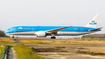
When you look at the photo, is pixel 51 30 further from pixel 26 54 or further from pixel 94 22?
pixel 26 54

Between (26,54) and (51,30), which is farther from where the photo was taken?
(51,30)

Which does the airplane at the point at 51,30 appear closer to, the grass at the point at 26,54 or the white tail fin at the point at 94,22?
the white tail fin at the point at 94,22

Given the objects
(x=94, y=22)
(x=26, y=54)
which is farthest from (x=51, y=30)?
(x=26, y=54)

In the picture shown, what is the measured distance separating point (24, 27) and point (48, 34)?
7.33m

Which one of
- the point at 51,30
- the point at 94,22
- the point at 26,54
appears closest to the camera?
the point at 26,54

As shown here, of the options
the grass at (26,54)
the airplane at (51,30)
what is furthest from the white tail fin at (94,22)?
the grass at (26,54)

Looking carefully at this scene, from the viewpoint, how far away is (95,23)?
5119 cm

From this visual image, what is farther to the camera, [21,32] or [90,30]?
[90,30]

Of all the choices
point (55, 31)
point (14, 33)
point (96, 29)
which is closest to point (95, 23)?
point (96, 29)

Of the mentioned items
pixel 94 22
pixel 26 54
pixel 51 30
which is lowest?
pixel 26 54

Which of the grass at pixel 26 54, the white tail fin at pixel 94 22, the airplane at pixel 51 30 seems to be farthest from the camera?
the white tail fin at pixel 94 22

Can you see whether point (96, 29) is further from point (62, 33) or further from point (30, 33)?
point (30, 33)

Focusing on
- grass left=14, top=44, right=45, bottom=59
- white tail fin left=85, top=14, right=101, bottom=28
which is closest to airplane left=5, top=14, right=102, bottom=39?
white tail fin left=85, top=14, right=101, bottom=28

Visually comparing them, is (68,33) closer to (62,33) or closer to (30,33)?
(62,33)
